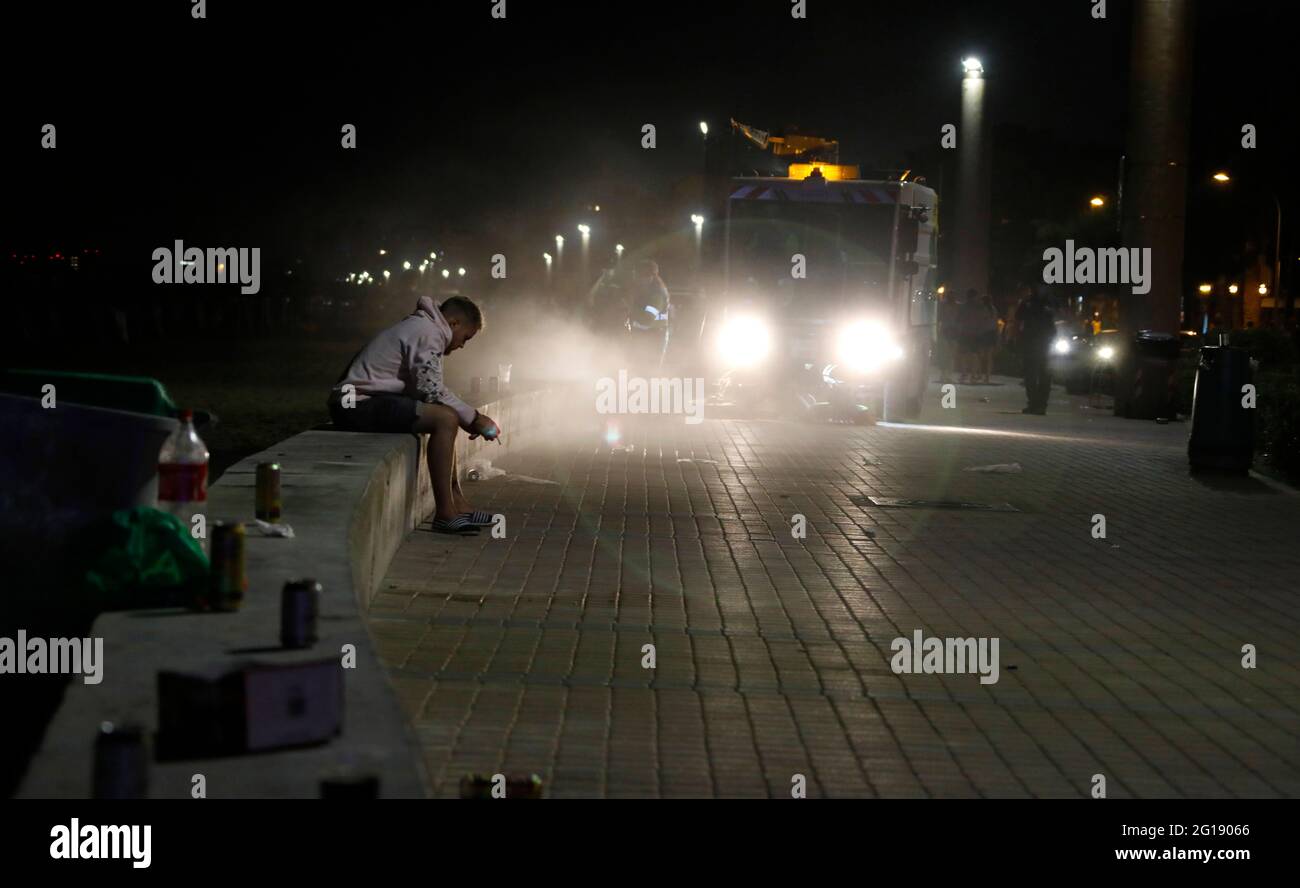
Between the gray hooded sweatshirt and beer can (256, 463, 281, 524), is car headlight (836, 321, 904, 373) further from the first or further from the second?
beer can (256, 463, 281, 524)

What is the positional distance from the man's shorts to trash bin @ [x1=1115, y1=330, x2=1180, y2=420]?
14650 mm

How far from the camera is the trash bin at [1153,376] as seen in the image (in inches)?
915

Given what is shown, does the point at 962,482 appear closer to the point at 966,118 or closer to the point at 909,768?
the point at 909,768

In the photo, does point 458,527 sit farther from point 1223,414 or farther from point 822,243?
point 822,243

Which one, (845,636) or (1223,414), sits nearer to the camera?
(845,636)

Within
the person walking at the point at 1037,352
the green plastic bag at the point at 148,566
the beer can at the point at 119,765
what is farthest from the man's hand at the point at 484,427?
the person walking at the point at 1037,352

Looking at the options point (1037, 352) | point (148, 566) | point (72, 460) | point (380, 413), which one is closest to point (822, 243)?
point (1037, 352)

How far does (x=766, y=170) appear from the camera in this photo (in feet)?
80.0

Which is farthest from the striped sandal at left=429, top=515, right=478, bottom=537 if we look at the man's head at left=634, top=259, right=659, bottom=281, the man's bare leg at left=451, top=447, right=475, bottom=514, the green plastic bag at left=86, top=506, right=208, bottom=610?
the man's head at left=634, top=259, right=659, bottom=281

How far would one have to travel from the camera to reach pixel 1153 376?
23.4m

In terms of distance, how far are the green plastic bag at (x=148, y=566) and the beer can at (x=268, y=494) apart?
53.9 inches

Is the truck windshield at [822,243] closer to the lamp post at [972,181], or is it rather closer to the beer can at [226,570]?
the lamp post at [972,181]

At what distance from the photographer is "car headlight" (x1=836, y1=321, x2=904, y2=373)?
2275cm

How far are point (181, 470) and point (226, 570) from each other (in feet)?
4.73
